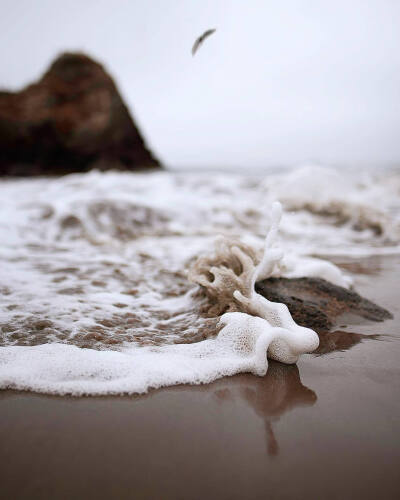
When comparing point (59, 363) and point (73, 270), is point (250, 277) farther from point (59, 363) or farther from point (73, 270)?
point (73, 270)

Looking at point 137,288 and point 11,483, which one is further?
point 137,288

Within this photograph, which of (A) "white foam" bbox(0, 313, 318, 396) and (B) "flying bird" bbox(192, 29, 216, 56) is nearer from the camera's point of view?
(A) "white foam" bbox(0, 313, 318, 396)

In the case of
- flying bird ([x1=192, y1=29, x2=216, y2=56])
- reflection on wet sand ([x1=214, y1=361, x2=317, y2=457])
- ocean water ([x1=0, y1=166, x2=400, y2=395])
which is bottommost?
ocean water ([x1=0, y1=166, x2=400, y2=395])

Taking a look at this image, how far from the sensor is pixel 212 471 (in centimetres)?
95

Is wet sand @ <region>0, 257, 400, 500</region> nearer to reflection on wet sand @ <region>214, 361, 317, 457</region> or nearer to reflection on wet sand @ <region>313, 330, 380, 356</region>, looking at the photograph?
reflection on wet sand @ <region>214, 361, 317, 457</region>

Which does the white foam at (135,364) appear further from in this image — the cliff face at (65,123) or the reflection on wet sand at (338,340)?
the cliff face at (65,123)

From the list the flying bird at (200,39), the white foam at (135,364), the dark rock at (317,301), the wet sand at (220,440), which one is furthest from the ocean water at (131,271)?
the flying bird at (200,39)

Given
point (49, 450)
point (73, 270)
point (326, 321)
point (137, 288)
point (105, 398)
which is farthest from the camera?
point (73, 270)

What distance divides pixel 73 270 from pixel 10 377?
66.5 inches

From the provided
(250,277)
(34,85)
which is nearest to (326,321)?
(250,277)

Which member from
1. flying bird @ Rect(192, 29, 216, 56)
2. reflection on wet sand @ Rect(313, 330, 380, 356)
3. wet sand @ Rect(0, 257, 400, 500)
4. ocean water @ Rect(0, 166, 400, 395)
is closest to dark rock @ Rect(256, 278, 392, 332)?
reflection on wet sand @ Rect(313, 330, 380, 356)

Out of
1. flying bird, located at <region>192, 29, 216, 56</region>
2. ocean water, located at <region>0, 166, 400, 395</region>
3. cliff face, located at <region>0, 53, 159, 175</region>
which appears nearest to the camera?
ocean water, located at <region>0, 166, 400, 395</region>

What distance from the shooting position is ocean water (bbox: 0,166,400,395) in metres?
1.46

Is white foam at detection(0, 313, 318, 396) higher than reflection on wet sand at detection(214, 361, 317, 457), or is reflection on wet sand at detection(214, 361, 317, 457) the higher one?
reflection on wet sand at detection(214, 361, 317, 457)
